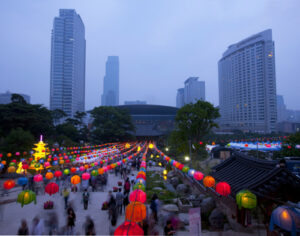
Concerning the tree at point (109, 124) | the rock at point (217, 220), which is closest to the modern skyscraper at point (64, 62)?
the tree at point (109, 124)

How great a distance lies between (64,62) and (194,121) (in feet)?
285

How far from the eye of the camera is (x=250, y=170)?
325 inches

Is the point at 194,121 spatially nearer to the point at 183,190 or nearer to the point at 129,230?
the point at 183,190

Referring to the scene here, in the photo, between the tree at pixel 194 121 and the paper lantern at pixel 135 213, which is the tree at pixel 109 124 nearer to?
the tree at pixel 194 121

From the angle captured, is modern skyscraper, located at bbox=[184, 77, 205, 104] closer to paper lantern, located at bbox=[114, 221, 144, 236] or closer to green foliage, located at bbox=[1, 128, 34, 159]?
green foliage, located at bbox=[1, 128, 34, 159]

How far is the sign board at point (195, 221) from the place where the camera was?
5199 mm

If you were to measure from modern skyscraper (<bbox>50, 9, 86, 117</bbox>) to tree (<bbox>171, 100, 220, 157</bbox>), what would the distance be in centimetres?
8089

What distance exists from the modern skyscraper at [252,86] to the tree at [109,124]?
65.7m

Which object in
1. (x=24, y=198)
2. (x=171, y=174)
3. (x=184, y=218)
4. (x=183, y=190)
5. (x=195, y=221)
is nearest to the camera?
(x=195, y=221)

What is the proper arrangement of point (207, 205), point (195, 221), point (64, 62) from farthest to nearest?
point (64, 62)
point (207, 205)
point (195, 221)

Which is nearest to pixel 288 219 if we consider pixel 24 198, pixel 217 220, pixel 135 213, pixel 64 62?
pixel 135 213

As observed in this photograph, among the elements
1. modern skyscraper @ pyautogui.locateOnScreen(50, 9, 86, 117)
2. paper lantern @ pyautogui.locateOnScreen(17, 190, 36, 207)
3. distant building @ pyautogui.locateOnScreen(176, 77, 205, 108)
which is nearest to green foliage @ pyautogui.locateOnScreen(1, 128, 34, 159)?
paper lantern @ pyautogui.locateOnScreen(17, 190, 36, 207)

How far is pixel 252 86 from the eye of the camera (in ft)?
283

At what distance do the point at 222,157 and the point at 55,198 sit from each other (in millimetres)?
22548
